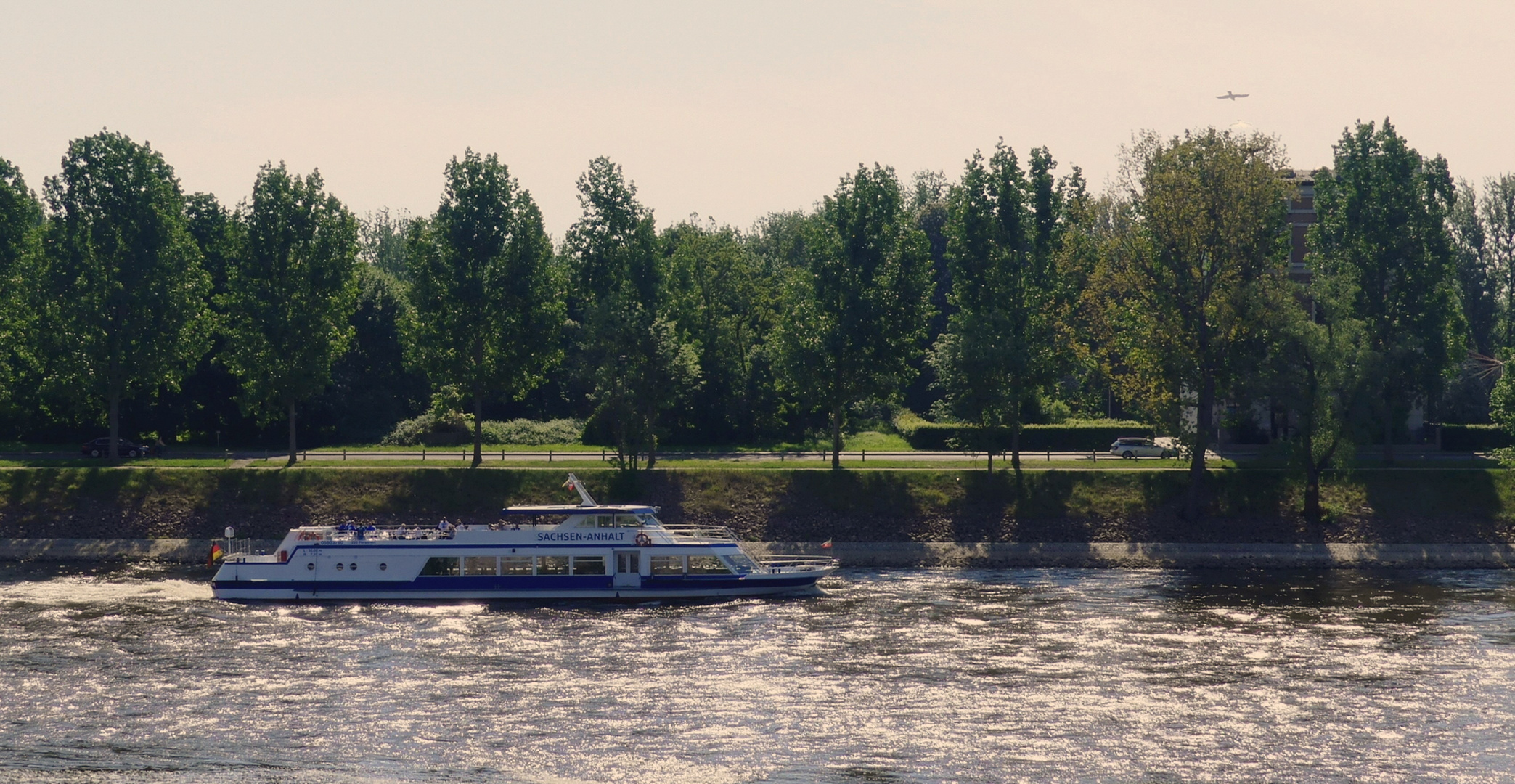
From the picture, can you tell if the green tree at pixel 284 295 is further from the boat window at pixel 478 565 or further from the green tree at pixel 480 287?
the boat window at pixel 478 565

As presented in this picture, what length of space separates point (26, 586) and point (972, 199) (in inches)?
2149

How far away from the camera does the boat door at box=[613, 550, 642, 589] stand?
5916 cm

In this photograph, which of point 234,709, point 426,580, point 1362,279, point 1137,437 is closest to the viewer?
point 234,709

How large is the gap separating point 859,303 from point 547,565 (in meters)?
29.0

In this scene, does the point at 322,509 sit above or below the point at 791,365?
below

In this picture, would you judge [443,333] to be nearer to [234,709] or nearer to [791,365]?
[791,365]

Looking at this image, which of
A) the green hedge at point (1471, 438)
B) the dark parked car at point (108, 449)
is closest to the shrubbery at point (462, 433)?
the dark parked car at point (108, 449)

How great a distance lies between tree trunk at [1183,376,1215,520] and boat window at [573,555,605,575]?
34.4 metres

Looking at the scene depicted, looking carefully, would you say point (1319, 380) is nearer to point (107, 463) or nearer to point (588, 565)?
point (588, 565)

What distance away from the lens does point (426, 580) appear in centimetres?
5888

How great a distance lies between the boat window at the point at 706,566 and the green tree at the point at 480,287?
26577 millimetres

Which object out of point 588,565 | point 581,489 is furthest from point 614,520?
point 581,489

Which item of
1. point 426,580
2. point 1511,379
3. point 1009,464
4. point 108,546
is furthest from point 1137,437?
point 108,546

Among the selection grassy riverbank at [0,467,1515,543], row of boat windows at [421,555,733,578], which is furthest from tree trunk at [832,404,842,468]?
row of boat windows at [421,555,733,578]
